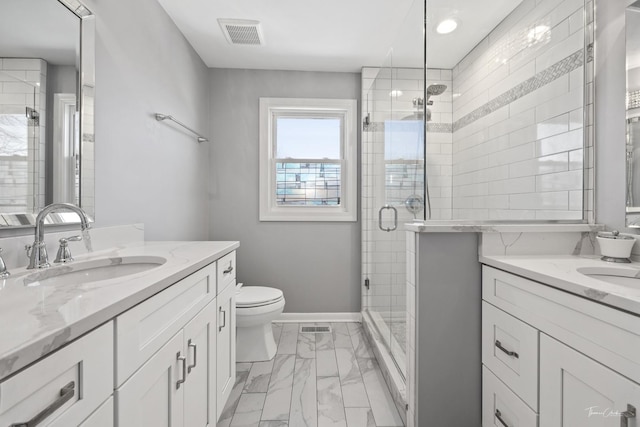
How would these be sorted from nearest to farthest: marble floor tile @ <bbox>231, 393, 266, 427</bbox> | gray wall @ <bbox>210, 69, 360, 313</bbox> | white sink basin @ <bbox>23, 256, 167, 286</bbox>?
white sink basin @ <bbox>23, 256, 167, 286</bbox> → marble floor tile @ <bbox>231, 393, 266, 427</bbox> → gray wall @ <bbox>210, 69, 360, 313</bbox>

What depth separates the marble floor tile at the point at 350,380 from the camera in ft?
5.30

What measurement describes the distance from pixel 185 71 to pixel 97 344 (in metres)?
2.20

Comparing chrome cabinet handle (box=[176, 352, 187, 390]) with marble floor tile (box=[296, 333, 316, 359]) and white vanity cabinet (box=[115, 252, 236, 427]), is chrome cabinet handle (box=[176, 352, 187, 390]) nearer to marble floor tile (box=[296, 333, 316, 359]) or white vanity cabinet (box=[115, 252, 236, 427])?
white vanity cabinet (box=[115, 252, 236, 427])

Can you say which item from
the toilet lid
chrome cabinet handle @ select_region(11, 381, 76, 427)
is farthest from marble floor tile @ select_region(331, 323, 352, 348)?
chrome cabinet handle @ select_region(11, 381, 76, 427)

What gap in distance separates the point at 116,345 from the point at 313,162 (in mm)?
2349

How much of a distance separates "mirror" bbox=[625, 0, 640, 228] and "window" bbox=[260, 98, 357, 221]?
182 cm

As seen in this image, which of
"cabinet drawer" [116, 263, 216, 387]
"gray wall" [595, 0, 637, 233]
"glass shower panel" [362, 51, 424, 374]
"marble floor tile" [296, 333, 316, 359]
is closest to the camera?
"cabinet drawer" [116, 263, 216, 387]

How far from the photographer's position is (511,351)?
3.56 ft

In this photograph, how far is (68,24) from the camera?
1176 mm

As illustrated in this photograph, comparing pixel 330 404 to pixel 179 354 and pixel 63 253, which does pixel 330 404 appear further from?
pixel 63 253

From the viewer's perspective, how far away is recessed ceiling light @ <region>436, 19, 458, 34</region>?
1481mm

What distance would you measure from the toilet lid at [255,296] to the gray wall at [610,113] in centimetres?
188

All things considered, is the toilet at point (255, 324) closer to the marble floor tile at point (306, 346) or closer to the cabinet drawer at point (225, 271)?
the marble floor tile at point (306, 346)

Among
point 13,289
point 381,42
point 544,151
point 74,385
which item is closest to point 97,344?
point 74,385
